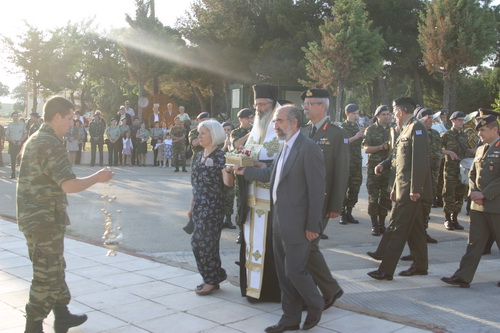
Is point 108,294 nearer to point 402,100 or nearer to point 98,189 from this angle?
point 402,100

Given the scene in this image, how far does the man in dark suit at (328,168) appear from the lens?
499 cm

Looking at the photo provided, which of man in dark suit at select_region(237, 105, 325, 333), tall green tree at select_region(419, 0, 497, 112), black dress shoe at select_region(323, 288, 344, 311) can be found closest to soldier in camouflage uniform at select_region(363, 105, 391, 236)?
black dress shoe at select_region(323, 288, 344, 311)

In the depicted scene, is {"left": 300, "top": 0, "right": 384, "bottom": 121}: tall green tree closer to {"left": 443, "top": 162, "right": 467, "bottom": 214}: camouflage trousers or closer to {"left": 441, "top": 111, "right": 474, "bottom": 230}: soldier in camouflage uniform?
{"left": 441, "top": 111, "right": 474, "bottom": 230}: soldier in camouflage uniform

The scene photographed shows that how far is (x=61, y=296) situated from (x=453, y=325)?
327 cm

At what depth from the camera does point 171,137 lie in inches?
766

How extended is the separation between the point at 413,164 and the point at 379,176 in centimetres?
298

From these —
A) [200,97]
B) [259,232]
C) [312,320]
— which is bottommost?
[312,320]

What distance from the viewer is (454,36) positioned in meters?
27.9

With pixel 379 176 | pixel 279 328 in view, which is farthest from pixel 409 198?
pixel 379 176

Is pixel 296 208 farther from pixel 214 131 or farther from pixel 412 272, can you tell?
pixel 412 272

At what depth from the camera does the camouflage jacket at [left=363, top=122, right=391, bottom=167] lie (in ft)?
30.5

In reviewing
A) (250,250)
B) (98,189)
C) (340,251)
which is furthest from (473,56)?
(250,250)

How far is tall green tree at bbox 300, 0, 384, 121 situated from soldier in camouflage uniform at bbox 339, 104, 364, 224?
17469 mm

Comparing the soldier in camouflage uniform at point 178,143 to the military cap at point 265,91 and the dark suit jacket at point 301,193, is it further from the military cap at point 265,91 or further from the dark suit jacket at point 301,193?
the dark suit jacket at point 301,193
